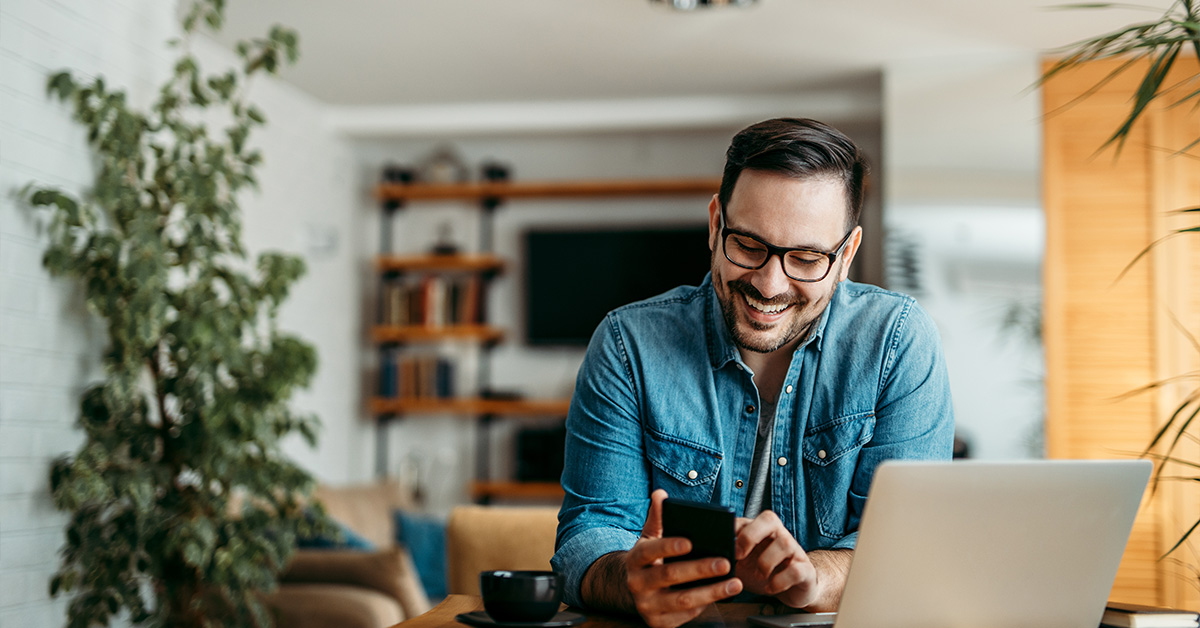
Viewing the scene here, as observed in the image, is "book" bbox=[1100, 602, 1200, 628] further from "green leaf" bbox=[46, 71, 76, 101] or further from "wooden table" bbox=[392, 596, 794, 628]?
"green leaf" bbox=[46, 71, 76, 101]

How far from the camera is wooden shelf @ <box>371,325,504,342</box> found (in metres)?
5.21

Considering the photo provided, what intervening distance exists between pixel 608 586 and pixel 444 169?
14.5ft

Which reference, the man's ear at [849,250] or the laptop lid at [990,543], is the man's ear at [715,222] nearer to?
the man's ear at [849,250]

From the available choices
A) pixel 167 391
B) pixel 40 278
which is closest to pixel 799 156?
pixel 40 278

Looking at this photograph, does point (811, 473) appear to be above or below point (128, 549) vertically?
above

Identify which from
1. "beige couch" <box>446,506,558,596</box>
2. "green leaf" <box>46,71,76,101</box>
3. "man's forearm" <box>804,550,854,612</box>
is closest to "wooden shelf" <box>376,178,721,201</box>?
"green leaf" <box>46,71,76,101</box>

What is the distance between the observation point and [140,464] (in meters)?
2.67

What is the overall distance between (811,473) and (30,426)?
1958 millimetres

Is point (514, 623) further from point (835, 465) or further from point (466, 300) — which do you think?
point (466, 300)

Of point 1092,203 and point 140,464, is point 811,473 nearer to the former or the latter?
point 140,464

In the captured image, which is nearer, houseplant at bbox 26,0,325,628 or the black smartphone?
the black smartphone

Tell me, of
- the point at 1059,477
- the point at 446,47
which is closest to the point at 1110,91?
the point at 446,47

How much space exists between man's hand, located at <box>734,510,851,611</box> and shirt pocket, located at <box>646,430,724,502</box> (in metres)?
0.26

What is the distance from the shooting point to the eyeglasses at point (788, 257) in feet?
4.24
